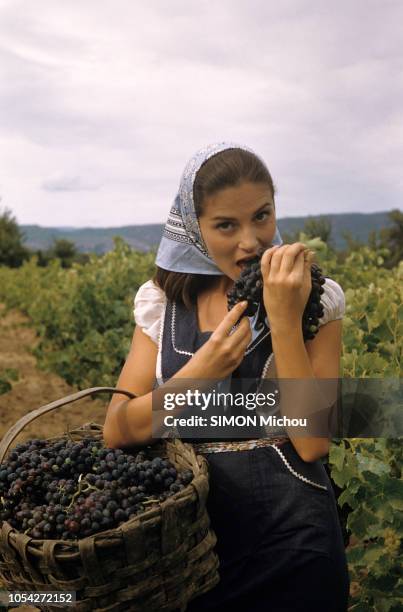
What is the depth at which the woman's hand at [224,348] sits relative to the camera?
6.02 ft

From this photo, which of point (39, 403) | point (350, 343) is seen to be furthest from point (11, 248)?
point (350, 343)

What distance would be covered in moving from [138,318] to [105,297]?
4508 mm

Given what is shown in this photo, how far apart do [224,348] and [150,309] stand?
50 centimetres

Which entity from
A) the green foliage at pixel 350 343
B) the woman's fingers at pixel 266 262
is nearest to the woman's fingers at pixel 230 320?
the woman's fingers at pixel 266 262

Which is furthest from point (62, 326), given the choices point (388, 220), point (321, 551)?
Answer: point (388, 220)

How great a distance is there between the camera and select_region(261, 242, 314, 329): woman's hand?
5.85ft

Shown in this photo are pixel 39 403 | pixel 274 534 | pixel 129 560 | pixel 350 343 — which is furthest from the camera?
pixel 39 403

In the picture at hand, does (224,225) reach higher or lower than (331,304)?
higher

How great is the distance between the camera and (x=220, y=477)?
1.94m

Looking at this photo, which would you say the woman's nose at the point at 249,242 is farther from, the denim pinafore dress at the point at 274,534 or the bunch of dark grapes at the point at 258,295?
the denim pinafore dress at the point at 274,534

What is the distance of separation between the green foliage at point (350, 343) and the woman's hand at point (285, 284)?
0.69 meters

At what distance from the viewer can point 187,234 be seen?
212cm

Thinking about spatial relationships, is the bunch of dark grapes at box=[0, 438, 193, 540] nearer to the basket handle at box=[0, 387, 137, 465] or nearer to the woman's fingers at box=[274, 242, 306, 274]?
the basket handle at box=[0, 387, 137, 465]

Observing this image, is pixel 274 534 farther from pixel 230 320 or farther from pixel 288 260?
pixel 288 260
